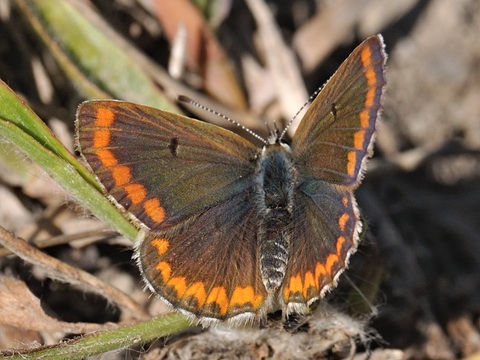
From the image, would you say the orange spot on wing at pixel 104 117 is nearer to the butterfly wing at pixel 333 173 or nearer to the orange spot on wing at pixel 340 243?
the butterfly wing at pixel 333 173

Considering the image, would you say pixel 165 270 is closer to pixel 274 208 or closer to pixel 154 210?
pixel 154 210

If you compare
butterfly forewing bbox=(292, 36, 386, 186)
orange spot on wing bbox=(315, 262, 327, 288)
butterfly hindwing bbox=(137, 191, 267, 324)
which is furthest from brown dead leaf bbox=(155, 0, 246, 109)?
orange spot on wing bbox=(315, 262, 327, 288)

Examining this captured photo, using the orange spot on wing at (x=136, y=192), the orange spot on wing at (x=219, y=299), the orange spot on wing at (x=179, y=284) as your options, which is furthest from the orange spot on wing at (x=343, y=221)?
the orange spot on wing at (x=136, y=192)

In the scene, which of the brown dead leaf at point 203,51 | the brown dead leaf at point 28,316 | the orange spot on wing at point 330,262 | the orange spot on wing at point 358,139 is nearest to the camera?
the orange spot on wing at point 330,262

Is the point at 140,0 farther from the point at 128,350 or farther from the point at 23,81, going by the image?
the point at 128,350

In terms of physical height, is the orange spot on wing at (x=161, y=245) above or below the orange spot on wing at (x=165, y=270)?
above

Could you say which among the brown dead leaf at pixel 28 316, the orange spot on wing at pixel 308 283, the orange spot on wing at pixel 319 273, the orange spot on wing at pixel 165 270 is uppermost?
the orange spot on wing at pixel 319 273
